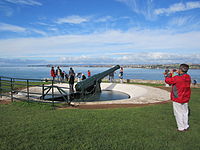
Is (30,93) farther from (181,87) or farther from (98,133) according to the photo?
(181,87)

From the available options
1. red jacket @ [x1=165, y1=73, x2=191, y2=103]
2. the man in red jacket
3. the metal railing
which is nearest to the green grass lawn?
the man in red jacket

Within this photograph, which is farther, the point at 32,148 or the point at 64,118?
the point at 64,118

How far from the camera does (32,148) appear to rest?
128 inches

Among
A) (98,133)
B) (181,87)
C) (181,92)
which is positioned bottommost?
(98,133)

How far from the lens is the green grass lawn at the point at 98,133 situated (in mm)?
3412

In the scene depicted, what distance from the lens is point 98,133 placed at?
402 cm

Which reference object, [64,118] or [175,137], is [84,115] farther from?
[175,137]

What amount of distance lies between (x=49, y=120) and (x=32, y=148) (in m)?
1.74

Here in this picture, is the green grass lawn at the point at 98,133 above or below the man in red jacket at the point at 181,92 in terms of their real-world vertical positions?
below

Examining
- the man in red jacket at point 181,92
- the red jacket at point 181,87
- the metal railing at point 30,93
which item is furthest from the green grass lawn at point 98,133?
the metal railing at point 30,93

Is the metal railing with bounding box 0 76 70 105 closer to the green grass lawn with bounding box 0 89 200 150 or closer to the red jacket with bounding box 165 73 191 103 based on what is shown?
the green grass lawn with bounding box 0 89 200 150

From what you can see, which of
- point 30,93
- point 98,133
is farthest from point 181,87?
point 30,93

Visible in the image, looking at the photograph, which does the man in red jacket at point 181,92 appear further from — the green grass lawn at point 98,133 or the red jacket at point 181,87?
the green grass lawn at point 98,133

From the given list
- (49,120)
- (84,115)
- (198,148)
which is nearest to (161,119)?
(198,148)
